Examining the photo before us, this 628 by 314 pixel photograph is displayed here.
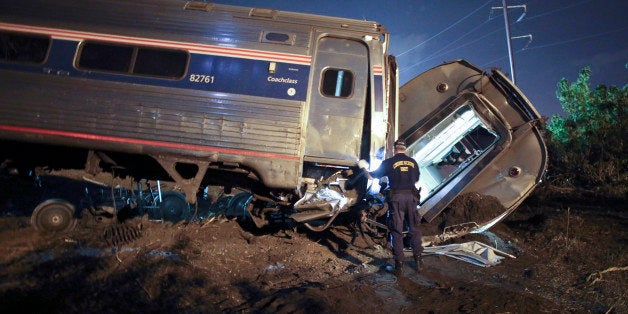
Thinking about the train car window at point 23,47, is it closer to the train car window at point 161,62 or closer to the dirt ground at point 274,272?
the train car window at point 161,62

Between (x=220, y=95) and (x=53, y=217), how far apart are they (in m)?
2.95

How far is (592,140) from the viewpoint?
10508 millimetres

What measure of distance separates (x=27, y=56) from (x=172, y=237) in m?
3.36

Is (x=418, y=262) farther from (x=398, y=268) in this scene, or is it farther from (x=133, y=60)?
(x=133, y=60)

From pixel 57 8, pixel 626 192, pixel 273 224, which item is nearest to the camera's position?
pixel 57 8

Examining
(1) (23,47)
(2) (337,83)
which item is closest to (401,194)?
(2) (337,83)

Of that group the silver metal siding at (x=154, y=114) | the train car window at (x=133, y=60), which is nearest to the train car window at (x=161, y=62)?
the train car window at (x=133, y=60)

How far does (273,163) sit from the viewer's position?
4941 millimetres

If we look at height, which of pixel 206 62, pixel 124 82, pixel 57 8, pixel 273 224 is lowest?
pixel 273 224

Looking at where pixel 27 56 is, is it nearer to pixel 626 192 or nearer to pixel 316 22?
pixel 316 22

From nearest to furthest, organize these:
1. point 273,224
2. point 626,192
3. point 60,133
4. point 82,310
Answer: point 82,310
point 60,133
point 273,224
point 626,192

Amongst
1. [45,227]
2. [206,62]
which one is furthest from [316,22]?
[45,227]

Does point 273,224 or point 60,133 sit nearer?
point 60,133

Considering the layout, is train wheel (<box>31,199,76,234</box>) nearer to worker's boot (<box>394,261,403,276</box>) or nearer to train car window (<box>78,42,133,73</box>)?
train car window (<box>78,42,133,73</box>)
